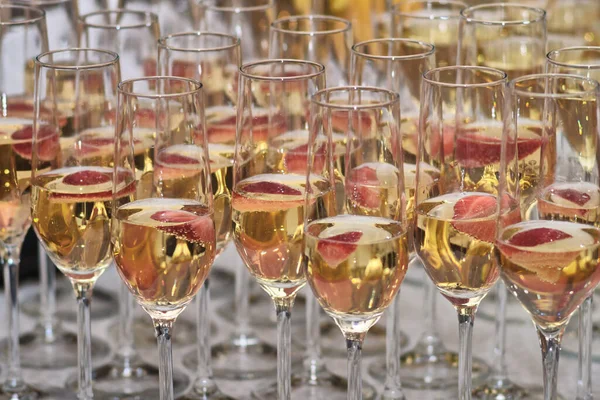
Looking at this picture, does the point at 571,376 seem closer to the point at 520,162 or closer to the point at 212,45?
the point at 520,162

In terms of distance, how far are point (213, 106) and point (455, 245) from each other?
49 cm

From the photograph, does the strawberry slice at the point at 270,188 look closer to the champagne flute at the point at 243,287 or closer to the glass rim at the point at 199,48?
the glass rim at the point at 199,48

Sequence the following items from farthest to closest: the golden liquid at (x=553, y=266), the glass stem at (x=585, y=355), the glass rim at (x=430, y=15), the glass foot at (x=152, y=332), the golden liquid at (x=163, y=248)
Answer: the glass foot at (x=152, y=332)
the glass rim at (x=430, y=15)
the glass stem at (x=585, y=355)
the golden liquid at (x=163, y=248)
the golden liquid at (x=553, y=266)

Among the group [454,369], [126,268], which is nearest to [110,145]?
[126,268]

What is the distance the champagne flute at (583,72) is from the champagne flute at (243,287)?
0.45m

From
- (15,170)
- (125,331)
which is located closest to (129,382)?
(125,331)

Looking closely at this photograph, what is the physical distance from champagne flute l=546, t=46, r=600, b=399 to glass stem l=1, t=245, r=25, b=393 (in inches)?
30.9

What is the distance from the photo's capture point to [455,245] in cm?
135

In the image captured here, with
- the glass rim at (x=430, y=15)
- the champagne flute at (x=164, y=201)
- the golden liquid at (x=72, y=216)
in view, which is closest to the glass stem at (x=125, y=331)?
the golden liquid at (x=72, y=216)

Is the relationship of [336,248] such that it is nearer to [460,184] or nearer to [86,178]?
[460,184]

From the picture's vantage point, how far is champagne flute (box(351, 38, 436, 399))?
1.56 metres

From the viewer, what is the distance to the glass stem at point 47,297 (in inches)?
79.6

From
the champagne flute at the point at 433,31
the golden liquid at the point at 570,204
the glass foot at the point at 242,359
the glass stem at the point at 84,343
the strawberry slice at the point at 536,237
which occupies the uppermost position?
the champagne flute at the point at 433,31

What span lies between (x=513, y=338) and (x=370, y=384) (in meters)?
0.27
